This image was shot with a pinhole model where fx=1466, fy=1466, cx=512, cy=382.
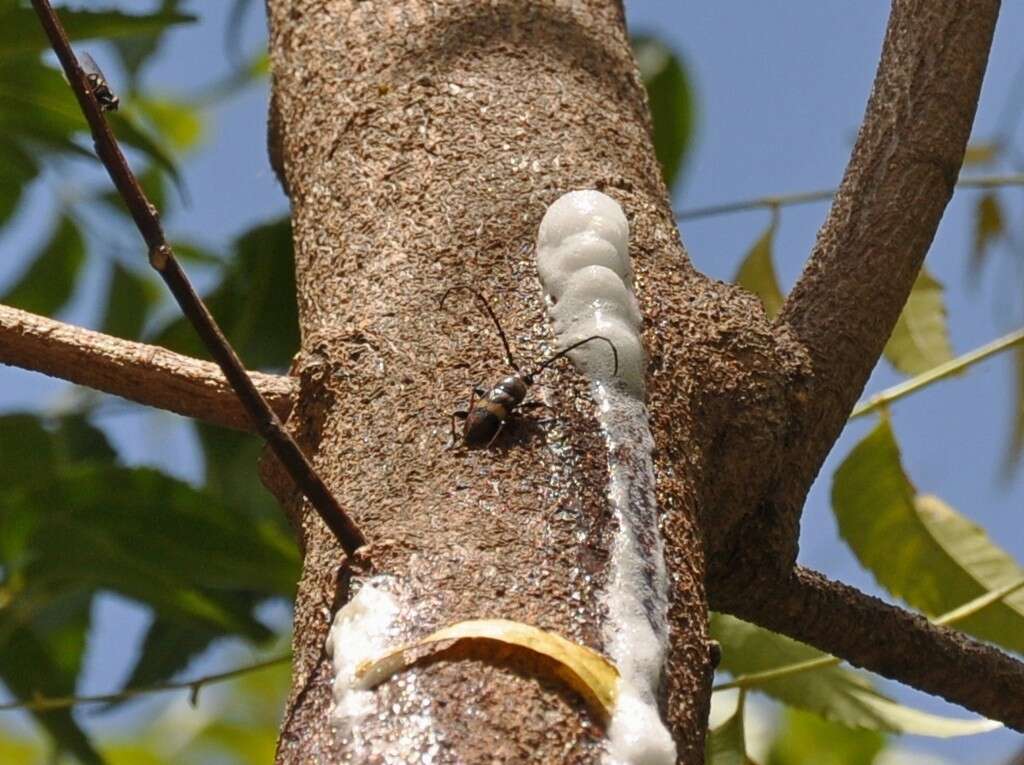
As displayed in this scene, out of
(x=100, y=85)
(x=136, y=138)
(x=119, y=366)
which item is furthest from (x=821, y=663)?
(x=136, y=138)

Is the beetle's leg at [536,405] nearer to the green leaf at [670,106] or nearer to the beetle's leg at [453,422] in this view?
the beetle's leg at [453,422]

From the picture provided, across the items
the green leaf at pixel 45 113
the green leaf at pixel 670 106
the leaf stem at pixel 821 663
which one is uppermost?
the green leaf at pixel 670 106

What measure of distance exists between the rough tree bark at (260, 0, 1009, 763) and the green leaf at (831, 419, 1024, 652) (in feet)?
1.32

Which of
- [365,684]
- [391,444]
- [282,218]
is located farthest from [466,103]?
[282,218]

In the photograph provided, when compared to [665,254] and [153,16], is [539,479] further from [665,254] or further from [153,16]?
[153,16]

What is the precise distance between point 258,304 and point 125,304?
417 mm

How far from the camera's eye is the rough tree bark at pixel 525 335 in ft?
2.67

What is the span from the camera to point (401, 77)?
1198 mm

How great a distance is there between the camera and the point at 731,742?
127 centimetres

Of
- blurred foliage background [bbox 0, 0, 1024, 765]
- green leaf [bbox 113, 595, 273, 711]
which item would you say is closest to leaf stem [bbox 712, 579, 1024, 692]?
blurred foliage background [bbox 0, 0, 1024, 765]

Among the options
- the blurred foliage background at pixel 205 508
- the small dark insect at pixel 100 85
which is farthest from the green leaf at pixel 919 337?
the small dark insect at pixel 100 85

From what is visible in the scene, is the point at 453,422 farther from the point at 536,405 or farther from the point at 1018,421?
the point at 1018,421

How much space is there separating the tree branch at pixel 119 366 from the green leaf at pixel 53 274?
1.28 meters

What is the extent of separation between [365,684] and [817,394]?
0.41 meters
